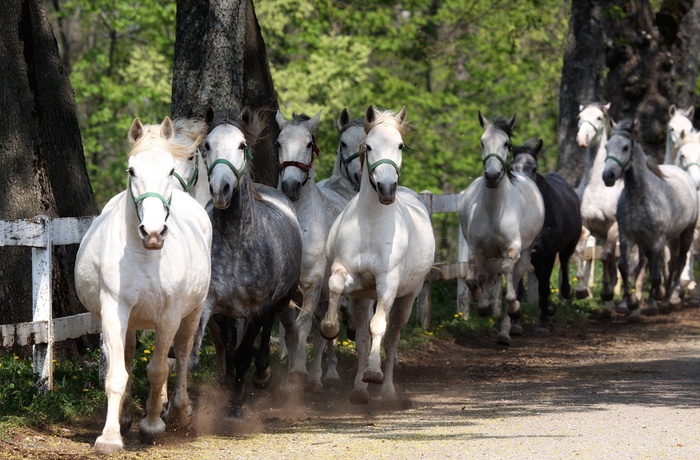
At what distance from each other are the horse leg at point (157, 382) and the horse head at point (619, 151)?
31.2 ft

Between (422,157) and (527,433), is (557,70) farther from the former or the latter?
(527,433)

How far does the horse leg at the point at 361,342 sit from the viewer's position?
29.1 ft

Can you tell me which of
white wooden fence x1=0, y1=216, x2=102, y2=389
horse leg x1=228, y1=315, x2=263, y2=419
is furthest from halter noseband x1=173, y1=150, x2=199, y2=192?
horse leg x1=228, y1=315, x2=263, y2=419

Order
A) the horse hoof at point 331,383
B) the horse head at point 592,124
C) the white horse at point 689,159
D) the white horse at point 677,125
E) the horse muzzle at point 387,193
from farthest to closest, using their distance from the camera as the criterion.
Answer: the white horse at point 677,125 → the white horse at point 689,159 → the horse head at point 592,124 → the horse hoof at point 331,383 → the horse muzzle at point 387,193

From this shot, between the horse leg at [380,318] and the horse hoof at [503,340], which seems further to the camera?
the horse hoof at [503,340]

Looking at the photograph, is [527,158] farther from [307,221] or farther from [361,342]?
[361,342]

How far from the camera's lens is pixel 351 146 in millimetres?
11453

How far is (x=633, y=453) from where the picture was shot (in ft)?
21.4

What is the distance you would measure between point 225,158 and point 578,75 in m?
14.5

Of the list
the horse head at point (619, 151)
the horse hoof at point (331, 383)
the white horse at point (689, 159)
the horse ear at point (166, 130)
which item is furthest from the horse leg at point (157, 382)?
the white horse at point (689, 159)

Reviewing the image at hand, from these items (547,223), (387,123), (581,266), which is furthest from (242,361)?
(581,266)

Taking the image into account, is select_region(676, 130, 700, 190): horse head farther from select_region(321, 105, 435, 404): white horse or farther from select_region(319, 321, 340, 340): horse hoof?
select_region(319, 321, 340, 340): horse hoof

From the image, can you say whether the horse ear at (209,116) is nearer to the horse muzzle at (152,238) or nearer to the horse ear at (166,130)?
the horse ear at (166,130)

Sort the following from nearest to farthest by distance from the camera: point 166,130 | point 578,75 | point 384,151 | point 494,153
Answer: point 166,130 < point 384,151 < point 494,153 < point 578,75
